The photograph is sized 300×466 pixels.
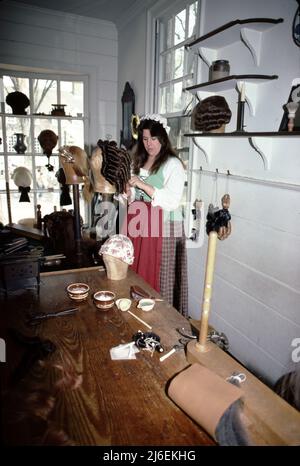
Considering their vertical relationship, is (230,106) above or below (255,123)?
above

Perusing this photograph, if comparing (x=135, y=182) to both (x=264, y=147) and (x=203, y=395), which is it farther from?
(x=203, y=395)

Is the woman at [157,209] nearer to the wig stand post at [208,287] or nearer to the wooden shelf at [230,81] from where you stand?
the wooden shelf at [230,81]

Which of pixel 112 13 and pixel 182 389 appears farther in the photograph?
pixel 112 13

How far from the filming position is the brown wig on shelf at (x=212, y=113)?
188 centimetres

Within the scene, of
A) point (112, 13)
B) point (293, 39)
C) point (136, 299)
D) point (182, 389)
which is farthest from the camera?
point (112, 13)

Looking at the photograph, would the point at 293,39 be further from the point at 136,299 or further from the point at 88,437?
the point at 88,437

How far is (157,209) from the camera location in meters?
2.09

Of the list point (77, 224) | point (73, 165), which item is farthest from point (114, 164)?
point (77, 224)

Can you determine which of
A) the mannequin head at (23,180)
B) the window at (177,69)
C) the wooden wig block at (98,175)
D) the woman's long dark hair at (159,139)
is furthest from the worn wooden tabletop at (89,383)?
the mannequin head at (23,180)

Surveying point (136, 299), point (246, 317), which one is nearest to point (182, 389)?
point (136, 299)

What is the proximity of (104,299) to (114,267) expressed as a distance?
27 centimetres

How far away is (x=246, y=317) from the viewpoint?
1.99m
